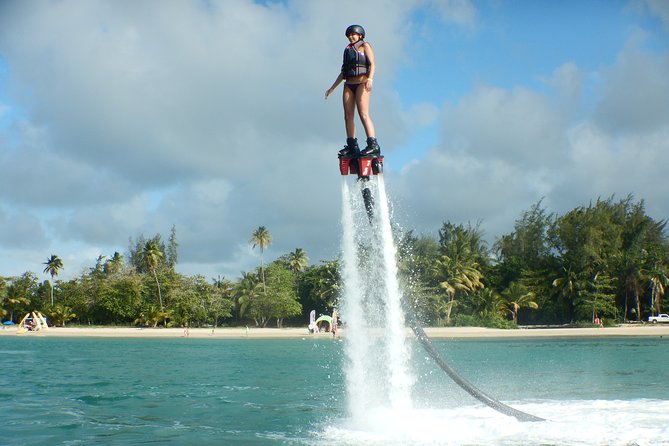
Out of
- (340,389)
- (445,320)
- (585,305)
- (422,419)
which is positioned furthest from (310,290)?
(422,419)

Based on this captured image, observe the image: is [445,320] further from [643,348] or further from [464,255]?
[643,348]

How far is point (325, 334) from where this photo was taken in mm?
82688

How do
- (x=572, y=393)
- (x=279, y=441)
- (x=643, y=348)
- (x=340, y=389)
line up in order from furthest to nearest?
1. (x=643, y=348)
2. (x=340, y=389)
3. (x=572, y=393)
4. (x=279, y=441)

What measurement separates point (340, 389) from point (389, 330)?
45.7ft

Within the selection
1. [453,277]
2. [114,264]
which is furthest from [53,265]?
[453,277]

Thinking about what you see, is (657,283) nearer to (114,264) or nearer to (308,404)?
(308,404)

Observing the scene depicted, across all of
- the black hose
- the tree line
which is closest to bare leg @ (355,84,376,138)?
the black hose

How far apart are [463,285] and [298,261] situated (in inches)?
1414

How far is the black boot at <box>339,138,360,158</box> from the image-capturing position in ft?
39.9

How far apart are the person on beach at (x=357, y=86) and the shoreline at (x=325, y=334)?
203 feet

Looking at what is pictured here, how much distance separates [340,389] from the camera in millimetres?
27625

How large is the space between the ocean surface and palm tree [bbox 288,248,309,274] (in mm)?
65432

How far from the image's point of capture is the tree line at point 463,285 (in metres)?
81.7

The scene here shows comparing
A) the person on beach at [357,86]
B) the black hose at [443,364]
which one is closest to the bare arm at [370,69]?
the person on beach at [357,86]
